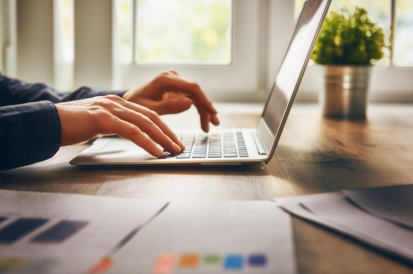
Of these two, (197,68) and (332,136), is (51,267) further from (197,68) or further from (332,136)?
(197,68)

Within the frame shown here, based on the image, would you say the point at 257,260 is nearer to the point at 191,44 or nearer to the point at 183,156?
the point at 183,156

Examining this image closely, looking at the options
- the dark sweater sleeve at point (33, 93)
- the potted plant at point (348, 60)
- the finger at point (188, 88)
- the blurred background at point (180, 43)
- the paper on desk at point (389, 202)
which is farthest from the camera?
the blurred background at point (180, 43)

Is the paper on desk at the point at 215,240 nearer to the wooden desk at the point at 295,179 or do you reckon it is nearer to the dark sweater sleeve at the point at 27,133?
the wooden desk at the point at 295,179

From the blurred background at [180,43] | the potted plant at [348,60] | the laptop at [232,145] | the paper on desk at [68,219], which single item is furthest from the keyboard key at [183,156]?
the blurred background at [180,43]

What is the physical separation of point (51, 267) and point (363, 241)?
252 mm

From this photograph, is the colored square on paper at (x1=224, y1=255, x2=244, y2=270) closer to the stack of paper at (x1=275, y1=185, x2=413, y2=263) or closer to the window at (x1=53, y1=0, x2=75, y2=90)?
the stack of paper at (x1=275, y1=185, x2=413, y2=263)

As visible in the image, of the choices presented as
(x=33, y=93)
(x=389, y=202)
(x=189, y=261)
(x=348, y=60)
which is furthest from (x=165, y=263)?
(x=348, y=60)

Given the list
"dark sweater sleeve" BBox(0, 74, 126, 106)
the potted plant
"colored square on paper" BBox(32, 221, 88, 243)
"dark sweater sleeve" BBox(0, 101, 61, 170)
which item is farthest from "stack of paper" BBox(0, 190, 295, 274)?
the potted plant

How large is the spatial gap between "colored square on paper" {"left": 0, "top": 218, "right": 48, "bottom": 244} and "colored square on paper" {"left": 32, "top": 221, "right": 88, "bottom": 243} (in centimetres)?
2

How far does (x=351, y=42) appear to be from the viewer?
135cm

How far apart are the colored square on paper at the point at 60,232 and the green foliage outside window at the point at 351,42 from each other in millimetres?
1078

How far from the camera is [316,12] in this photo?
800 millimetres

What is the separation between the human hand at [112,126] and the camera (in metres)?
0.72

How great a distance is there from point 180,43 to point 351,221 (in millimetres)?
1386
